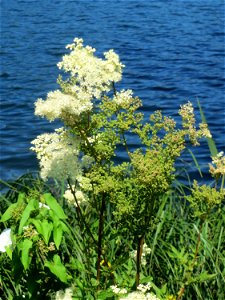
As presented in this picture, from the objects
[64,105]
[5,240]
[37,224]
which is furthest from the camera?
[5,240]

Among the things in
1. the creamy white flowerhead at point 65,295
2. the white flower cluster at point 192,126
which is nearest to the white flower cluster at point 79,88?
the white flower cluster at point 192,126

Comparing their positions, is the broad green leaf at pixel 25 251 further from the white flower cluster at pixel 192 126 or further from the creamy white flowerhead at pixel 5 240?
the white flower cluster at pixel 192 126

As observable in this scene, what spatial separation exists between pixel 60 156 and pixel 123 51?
12.7 m

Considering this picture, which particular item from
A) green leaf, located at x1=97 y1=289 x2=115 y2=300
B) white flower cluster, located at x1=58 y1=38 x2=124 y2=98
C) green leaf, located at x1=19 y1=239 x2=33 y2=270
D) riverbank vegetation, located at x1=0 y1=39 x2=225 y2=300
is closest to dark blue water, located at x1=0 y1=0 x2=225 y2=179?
riverbank vegetation, located at x1=0 y1=39 x2=225 y2=300

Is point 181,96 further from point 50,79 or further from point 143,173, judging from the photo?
point 143,173

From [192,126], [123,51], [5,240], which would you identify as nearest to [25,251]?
[5,240]

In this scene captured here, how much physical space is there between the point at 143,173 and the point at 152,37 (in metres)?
14.3

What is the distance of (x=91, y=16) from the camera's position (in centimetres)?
1925

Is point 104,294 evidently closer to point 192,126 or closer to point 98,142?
point 98,142

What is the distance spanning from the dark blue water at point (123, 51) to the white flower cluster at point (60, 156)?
5.59 meters

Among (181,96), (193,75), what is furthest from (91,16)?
(181,96)

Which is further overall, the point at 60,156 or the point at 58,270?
the point at 58,270

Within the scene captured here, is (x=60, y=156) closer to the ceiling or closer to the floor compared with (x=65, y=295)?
closer to the ceiling

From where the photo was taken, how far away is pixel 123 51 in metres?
15.1
